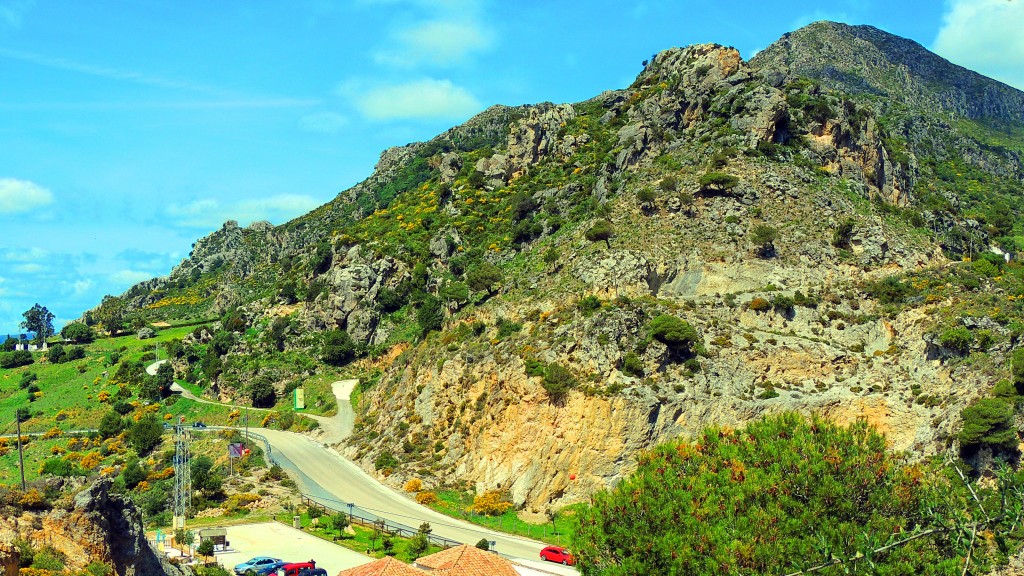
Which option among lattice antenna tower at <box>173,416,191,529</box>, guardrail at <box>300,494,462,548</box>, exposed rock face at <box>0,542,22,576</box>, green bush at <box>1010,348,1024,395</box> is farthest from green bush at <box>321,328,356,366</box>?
exposed rock face at <box>0,542,22,576</box>

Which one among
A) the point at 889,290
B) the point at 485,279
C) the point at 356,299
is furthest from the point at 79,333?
the point at 889,290

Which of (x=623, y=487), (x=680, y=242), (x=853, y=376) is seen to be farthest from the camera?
(x=680, y=242)

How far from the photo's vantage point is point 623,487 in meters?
35.2

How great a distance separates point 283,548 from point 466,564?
17.2 meters

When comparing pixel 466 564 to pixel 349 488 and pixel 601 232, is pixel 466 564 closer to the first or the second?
pixel 349 488

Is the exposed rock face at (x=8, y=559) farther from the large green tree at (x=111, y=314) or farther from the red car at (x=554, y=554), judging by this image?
the large green tree at (x=111, y=314)

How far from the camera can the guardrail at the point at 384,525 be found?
2254 inches

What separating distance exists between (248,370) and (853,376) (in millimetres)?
76141

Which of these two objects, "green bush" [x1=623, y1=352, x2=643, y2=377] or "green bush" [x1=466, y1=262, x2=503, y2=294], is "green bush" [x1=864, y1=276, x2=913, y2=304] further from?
"green bush" [x1=466, y1=262, x2=503, y2=294]

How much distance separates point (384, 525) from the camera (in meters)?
60.5

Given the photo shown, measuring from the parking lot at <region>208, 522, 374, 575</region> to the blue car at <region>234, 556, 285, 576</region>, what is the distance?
90 cm

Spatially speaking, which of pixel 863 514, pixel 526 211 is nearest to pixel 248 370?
pixel 526 211

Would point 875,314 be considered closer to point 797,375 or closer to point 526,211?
point 797,375

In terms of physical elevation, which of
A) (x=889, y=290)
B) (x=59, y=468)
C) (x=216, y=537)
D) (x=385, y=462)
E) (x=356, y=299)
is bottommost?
(x=216, y=537)
